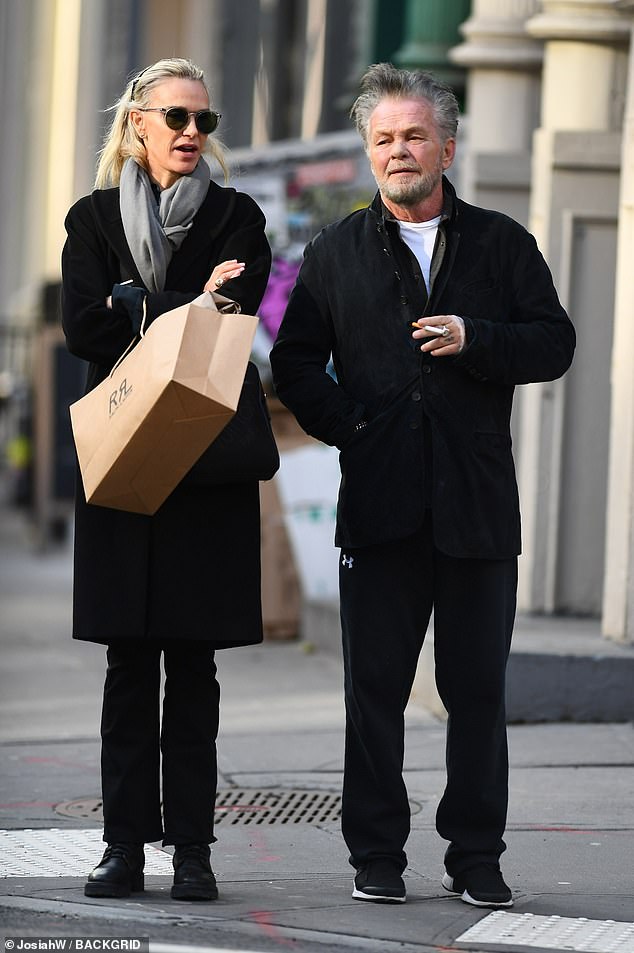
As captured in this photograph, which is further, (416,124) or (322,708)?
(322,708)

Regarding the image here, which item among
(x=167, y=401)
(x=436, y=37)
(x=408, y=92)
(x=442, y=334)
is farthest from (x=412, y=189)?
(x=436, y=37)

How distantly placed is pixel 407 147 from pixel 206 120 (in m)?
0.50

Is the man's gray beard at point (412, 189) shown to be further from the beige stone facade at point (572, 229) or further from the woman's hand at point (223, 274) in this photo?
the beige stone facade at point (572, 229)

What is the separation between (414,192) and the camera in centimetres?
467

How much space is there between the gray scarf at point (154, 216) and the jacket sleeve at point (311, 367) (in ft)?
1.15

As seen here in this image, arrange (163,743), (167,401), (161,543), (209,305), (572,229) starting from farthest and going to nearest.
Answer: (572,229) < (163,743) < (161,543) < (209,305) < (167,401)

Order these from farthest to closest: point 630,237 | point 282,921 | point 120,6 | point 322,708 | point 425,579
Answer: point 120,6
point 322,708
point 630,237
point 425,579
point 282,921

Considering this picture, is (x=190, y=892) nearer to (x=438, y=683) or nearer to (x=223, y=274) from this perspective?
(x=438, y=683)

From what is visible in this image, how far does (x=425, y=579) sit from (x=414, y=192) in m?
0.96

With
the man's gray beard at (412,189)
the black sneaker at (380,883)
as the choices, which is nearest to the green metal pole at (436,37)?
the man's gray beard at (412,189)

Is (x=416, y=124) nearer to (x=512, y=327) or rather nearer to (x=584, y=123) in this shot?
(x=512, y=327)

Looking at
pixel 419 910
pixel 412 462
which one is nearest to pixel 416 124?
pixel 412 462

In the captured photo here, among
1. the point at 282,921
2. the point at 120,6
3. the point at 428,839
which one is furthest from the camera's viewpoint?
the point at 120,6

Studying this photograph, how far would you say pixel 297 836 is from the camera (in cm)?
562
